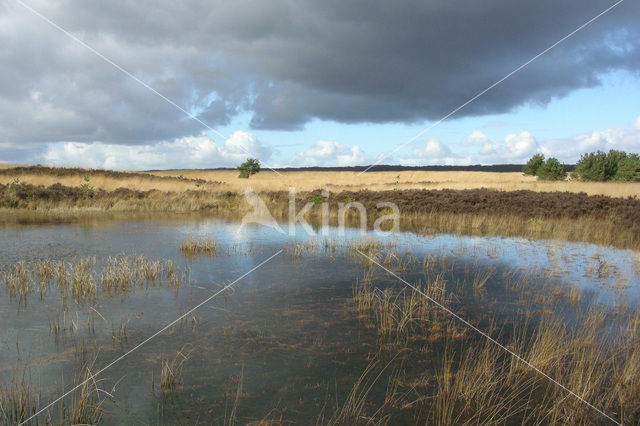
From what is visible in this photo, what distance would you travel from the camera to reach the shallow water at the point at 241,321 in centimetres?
570

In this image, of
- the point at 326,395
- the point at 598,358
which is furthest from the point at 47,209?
the point at 598,358

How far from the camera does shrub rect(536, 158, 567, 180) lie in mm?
56125

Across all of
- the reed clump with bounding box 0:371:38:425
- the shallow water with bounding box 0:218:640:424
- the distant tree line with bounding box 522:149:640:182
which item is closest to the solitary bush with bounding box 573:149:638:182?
the distant tree line with bounding box 522:149:640:182

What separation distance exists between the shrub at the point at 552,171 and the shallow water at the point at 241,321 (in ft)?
145

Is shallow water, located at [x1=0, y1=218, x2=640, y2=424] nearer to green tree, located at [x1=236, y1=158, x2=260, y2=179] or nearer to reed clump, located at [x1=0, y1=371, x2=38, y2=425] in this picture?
reed clump, located at [x1=0, y1=371, x2=38, y2=425]

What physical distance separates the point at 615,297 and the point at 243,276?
8.64 m

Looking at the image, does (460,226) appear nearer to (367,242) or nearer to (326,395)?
(367,242)

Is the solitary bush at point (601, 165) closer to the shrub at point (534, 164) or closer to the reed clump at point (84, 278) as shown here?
the shrub at point (534, 164)

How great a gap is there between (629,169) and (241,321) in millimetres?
52372

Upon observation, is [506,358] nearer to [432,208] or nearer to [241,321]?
[241,321]

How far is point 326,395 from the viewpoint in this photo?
18.9ft

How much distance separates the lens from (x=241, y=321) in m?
8.35

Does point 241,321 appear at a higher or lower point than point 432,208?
lower

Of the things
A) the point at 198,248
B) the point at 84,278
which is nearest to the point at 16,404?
the point at 84,278
